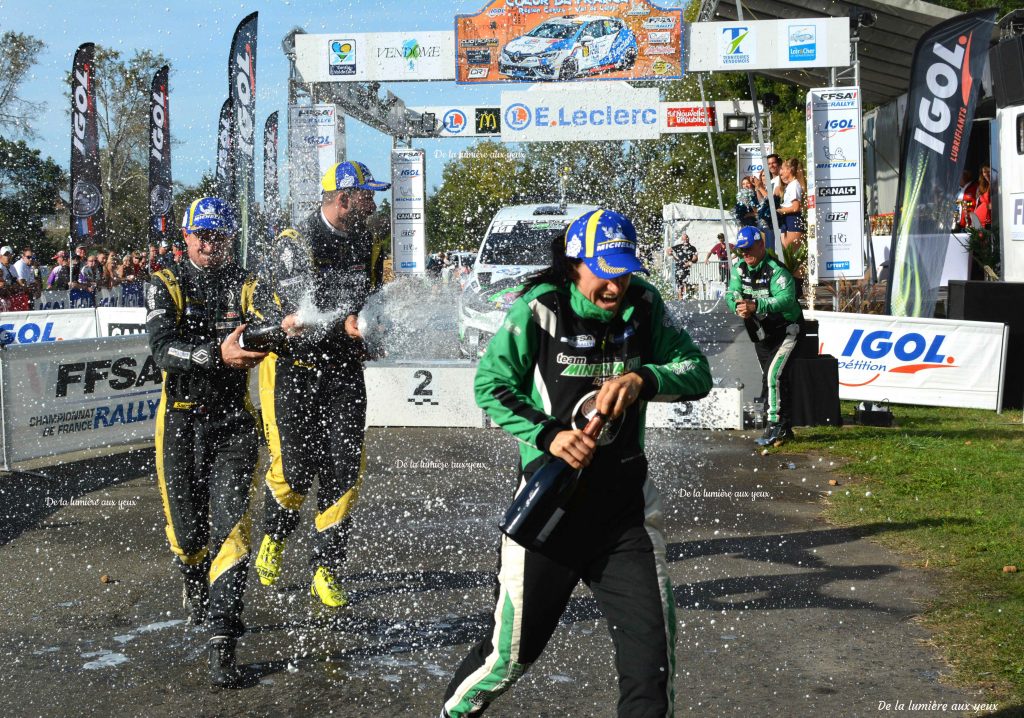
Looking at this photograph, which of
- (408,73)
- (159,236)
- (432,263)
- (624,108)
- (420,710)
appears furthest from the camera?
(432,263)

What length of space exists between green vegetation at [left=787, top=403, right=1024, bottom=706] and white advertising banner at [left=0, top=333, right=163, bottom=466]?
6997mm

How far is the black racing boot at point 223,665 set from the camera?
15.4 ft

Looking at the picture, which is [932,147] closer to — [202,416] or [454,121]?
[202,416]

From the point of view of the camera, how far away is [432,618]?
223 inches

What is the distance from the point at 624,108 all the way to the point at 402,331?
6.06 meters

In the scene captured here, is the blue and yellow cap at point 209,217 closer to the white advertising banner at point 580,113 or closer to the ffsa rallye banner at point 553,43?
the ffsa rallye banner at point 553,43

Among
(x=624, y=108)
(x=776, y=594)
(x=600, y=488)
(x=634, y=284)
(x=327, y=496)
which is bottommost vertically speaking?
(x=776, y=594)

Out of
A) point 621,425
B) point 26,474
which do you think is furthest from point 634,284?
point 26,474

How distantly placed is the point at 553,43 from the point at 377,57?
300 centimetres

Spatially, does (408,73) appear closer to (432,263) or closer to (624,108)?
(624,108)

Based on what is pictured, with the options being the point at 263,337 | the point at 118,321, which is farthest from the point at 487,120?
the point at 263,337

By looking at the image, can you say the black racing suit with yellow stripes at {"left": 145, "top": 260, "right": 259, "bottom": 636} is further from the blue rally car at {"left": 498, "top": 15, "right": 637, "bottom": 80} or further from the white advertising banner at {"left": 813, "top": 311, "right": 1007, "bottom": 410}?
the blue rally car at {"left": 498, "top": 15, "right": 637, "bottom": 80}

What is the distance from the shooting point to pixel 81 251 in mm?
20562

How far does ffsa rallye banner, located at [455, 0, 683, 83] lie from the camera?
1770 centimetres
